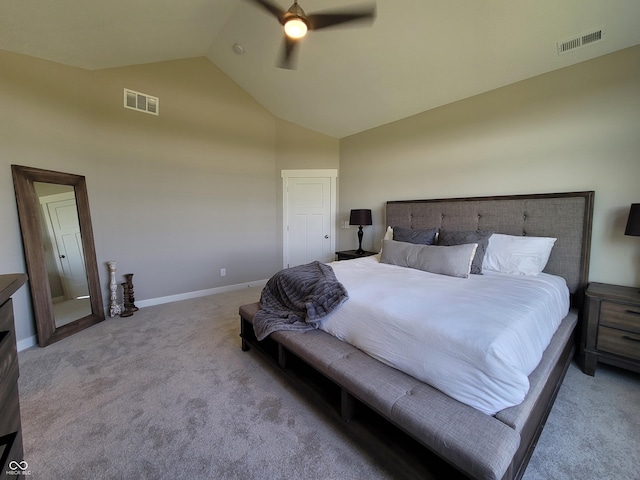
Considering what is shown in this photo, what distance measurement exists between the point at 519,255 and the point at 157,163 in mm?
4481

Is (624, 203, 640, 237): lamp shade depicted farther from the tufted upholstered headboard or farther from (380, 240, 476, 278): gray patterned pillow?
(380, 240, 476, 278): gray patterned pillow

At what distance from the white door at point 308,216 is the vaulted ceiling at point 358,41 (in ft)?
4.20

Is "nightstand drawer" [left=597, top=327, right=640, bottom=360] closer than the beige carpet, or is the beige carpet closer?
the beige carpet

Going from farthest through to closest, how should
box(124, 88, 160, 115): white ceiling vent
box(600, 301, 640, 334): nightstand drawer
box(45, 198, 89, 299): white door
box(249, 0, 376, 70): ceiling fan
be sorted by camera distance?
1. box(124, 88, 160, 115): white ceiling vent
2. box(45, 198, 89, 299): white door
3. box(600, 301, 640, 334): nightstand drawer
4. box(249, 0, 376, 70): ceiling fan

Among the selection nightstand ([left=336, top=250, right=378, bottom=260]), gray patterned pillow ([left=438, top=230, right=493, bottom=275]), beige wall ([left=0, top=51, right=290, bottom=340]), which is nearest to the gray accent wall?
beige wall ([left=0, top=51, right=290, bottom=340])

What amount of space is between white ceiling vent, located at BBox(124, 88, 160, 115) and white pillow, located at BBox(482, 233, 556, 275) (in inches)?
177

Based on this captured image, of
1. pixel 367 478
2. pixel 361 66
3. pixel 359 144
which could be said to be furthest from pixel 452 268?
pixel 359 144

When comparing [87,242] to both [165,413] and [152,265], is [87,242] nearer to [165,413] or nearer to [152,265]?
[152,265]

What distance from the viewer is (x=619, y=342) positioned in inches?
80.9

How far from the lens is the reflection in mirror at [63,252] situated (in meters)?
2.68

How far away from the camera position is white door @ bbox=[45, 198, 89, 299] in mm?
2773

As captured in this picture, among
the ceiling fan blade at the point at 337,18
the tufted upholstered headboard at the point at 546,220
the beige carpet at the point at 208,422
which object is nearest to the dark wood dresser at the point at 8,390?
the beige carpet at the point at 208,422

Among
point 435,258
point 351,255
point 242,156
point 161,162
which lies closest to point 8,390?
point 435,258

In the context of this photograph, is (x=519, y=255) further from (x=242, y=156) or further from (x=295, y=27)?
(x=242, y=156)
